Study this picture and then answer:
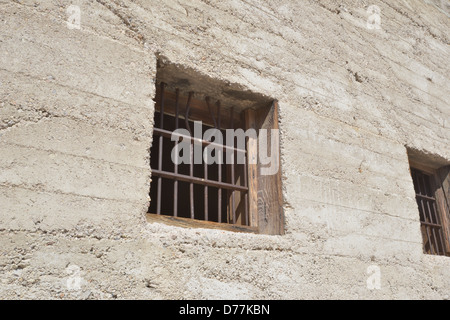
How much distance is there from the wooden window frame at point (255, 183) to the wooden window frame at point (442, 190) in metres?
1.62

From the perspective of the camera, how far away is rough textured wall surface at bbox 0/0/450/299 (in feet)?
5.13

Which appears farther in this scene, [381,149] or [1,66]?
[381,149]

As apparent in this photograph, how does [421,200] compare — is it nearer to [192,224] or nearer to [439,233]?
[439,233]

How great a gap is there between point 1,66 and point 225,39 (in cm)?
124

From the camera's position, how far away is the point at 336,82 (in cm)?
276

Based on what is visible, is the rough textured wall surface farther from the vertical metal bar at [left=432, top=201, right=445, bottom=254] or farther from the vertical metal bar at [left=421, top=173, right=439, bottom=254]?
the vertical metal bar at [left=432, top=201, right=445, bottom=254]

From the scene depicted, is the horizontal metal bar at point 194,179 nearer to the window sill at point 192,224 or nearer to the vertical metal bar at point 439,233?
the window sill at point 192,224

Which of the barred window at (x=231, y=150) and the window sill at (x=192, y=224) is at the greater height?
the barred window at (x=231, y=150)

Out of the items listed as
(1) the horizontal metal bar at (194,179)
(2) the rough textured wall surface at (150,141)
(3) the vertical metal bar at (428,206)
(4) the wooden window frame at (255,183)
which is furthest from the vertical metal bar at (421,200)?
(1) the horizontal metal bar at (194,179)

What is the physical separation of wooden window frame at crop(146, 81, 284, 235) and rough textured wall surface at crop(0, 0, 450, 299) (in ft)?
0.25

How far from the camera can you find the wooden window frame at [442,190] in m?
3.27

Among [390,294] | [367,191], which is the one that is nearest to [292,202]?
[367,191]

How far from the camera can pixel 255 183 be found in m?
2.33
